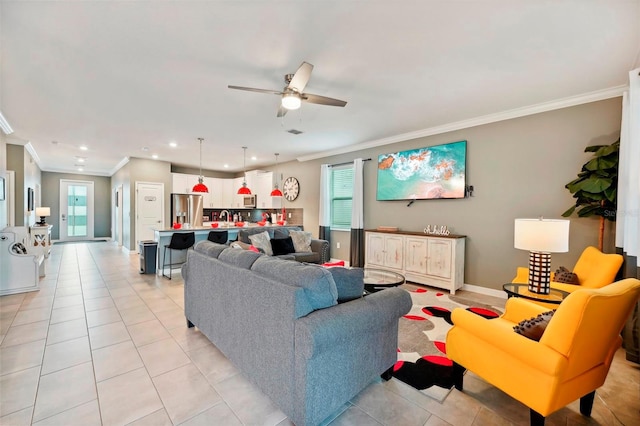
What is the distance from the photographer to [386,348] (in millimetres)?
1974

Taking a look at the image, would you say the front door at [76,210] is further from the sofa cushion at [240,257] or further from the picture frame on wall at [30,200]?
the sofa cushion at [240,257]

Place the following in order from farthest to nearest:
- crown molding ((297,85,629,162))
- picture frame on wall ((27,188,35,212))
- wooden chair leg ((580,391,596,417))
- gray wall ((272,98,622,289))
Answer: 1. picture frame on wall ((27,188,35,212))
2. gray wall ((272,98,622,289))
3. crown molding ((297,85,629,162))
4. wooden chair leg ((580,391,596,417))

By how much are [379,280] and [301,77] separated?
2230mm

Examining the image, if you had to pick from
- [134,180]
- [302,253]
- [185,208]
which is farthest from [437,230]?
[134,180]

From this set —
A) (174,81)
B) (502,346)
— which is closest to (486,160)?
(502,346)

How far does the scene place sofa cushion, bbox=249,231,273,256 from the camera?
493 cm

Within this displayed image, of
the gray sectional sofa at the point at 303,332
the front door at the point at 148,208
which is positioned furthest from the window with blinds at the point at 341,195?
the front door at the point at 148,208

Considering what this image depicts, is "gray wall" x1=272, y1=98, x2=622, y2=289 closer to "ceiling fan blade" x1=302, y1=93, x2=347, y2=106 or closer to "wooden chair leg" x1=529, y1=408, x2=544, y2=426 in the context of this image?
"ceiling fan blade" x1=302, y1=93, x2=347, y2=106

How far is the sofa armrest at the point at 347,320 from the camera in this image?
144 cm

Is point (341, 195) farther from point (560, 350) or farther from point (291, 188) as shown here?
point (560, 350)

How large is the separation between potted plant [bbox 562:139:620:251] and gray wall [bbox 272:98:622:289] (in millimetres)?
327

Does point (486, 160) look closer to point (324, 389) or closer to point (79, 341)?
point (324, 389)

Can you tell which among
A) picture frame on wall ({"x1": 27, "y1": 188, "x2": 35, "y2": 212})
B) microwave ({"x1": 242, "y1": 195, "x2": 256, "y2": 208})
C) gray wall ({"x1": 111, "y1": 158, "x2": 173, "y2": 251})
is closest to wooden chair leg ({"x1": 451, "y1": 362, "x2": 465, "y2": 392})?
microwave ({"x1": 242, "y1": 195, "x2": 256, "y2": 208})

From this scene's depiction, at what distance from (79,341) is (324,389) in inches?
104
